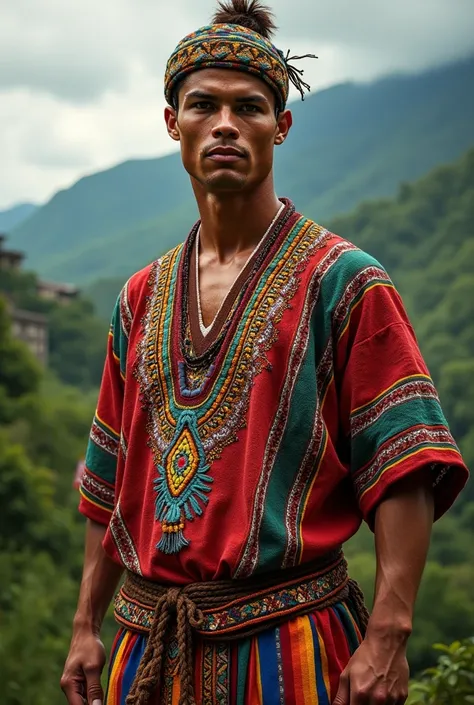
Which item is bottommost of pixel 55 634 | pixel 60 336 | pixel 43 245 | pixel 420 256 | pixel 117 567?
pixel 55 634

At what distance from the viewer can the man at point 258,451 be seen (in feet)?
7.43

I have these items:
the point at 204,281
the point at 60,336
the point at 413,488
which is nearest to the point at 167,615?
the point at 413,488

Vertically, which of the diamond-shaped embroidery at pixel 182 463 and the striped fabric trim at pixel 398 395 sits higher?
the striped fabric trim at pixel 398 395

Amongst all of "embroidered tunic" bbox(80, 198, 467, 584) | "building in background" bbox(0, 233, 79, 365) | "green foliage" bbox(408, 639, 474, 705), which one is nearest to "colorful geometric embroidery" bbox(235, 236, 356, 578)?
"embroidered tunic" bbox(80, 198, 467, 584)

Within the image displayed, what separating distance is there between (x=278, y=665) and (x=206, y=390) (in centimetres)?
61

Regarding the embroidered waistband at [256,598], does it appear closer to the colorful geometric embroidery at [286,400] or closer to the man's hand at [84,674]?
the colorful geometric embroidery at [286,400]

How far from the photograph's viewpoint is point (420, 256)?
66.9m

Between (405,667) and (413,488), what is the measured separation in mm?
358

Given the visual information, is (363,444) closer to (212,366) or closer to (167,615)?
(212,366)

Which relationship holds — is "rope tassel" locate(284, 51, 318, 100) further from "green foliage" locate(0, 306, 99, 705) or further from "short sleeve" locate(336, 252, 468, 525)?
"green foliage" locate(0, 306, 99, 705)

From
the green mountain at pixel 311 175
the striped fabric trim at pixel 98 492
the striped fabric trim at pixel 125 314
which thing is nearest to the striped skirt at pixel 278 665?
the striped fabric trim at pixel 98 492

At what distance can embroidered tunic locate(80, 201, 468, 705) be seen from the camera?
2.28 meters

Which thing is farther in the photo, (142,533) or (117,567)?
(117,567)

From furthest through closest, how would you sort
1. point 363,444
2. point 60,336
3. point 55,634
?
point 60,336
point 55,634
point 363,444
